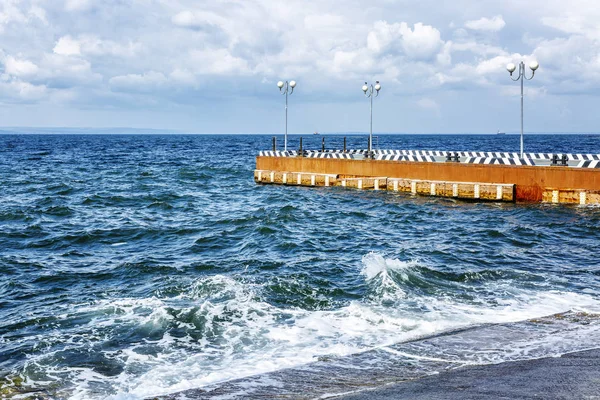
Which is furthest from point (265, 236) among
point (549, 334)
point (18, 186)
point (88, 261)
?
point (18, 186)

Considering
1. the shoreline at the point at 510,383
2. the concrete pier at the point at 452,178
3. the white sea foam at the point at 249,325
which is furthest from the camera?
the concrete pier at the point at 452,178

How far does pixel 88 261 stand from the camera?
17.7 m

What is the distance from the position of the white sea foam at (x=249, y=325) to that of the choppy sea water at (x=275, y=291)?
40mm

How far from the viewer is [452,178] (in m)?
29.2

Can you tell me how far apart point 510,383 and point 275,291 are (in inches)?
277

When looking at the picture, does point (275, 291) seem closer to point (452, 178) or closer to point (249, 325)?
point (249, 325)

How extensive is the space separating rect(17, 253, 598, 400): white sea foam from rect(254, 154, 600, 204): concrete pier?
41.7ft

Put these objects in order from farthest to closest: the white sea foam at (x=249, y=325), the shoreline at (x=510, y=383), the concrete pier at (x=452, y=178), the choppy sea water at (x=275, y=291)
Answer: the concrete pier at (x=452, y=178), the choppy sea water at (x=275, y=291), the white sea foam at (x=249, y=325), the shoreline at (x=510, y=383)

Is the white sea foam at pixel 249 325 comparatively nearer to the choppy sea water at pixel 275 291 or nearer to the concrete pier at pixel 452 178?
the choppy sea water at pixel 275 291

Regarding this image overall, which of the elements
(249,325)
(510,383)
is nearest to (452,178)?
(249,325)

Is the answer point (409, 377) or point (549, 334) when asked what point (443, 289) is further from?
point (409, 377)

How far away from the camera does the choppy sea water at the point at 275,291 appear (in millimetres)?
9579

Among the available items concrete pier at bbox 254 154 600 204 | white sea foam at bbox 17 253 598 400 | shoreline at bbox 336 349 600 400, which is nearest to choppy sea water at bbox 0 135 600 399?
white sea foam at bbox 17 253 598 400

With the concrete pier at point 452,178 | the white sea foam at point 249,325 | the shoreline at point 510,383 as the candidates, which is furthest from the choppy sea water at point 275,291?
the concrete pier at point 452,178
